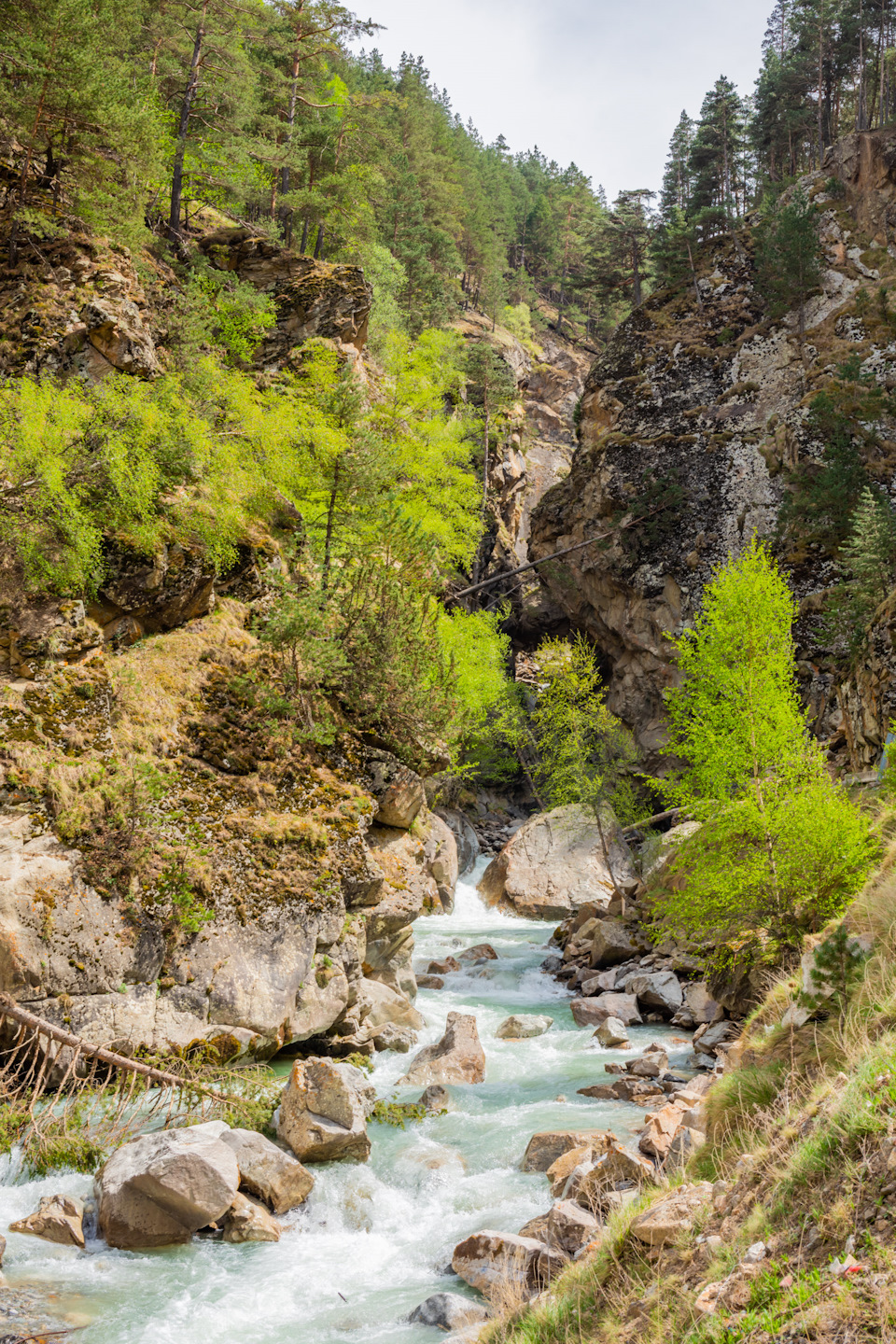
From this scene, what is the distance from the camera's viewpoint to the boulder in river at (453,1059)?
443 inches

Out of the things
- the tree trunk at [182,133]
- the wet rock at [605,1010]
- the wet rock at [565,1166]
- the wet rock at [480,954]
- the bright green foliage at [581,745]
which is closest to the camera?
the wet rock at [565,1166]

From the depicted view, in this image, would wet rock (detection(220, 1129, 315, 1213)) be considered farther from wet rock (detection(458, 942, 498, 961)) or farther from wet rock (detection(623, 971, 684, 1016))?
wet rock (detection(458, 942, 498, 961))

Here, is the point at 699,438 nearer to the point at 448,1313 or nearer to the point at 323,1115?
the point at 323,1115

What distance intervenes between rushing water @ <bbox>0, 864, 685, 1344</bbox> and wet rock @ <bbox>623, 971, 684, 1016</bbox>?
159 inches

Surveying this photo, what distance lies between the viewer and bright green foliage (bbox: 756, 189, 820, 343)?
1428 inches

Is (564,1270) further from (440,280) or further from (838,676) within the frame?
(440,280)

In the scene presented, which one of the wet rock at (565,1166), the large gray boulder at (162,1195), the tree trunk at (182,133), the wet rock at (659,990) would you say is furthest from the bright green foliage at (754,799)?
the tree trunk at (182,133)

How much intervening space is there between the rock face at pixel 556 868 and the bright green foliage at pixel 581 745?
3.81 ft

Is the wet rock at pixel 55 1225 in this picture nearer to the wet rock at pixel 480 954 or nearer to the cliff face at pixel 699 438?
the wet rock at pixel 480 954

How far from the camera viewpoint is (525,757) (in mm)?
42938

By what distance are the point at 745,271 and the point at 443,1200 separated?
46482 millimetres

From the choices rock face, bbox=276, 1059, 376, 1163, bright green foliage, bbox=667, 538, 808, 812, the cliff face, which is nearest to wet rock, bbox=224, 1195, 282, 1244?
rock face, bbox=276, 1059, 376, 1163

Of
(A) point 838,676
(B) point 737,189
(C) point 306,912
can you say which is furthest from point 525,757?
(B) point 737,189

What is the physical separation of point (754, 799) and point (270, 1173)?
31.5 feet
